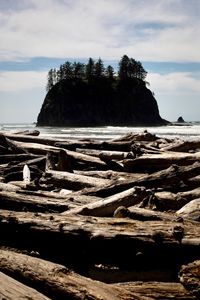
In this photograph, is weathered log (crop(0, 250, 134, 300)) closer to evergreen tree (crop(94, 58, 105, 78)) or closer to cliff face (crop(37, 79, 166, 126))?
cliff face (crop(37, 79, 166, 126))

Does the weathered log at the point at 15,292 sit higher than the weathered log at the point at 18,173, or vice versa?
the weathered log at the point at 18,173

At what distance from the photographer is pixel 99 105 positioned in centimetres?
15562

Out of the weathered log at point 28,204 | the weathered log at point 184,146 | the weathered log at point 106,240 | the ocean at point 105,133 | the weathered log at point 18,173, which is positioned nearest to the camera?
the weathered log at point 106,240

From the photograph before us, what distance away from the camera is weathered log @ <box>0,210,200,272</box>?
3.41m

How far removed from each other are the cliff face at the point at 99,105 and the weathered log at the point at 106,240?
139629 millimetres

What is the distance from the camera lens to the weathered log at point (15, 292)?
106 inches

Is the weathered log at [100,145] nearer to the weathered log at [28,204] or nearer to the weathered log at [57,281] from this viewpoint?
the weathered log at [28,204]

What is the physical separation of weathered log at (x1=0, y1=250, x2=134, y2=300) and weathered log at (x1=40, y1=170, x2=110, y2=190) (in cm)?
357

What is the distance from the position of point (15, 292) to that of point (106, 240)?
1009 mm

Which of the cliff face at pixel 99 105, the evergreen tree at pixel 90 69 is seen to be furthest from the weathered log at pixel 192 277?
the evergreen tree at pixel 90 69

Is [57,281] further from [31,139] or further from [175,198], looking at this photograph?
[31,139]

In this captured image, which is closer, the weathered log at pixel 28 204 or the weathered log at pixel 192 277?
the weathered log at pixel 192 277

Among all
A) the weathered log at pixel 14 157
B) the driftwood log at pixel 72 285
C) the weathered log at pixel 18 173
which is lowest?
the driftwood log at pixel 72 285

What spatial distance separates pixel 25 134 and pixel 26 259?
30.0 feet
